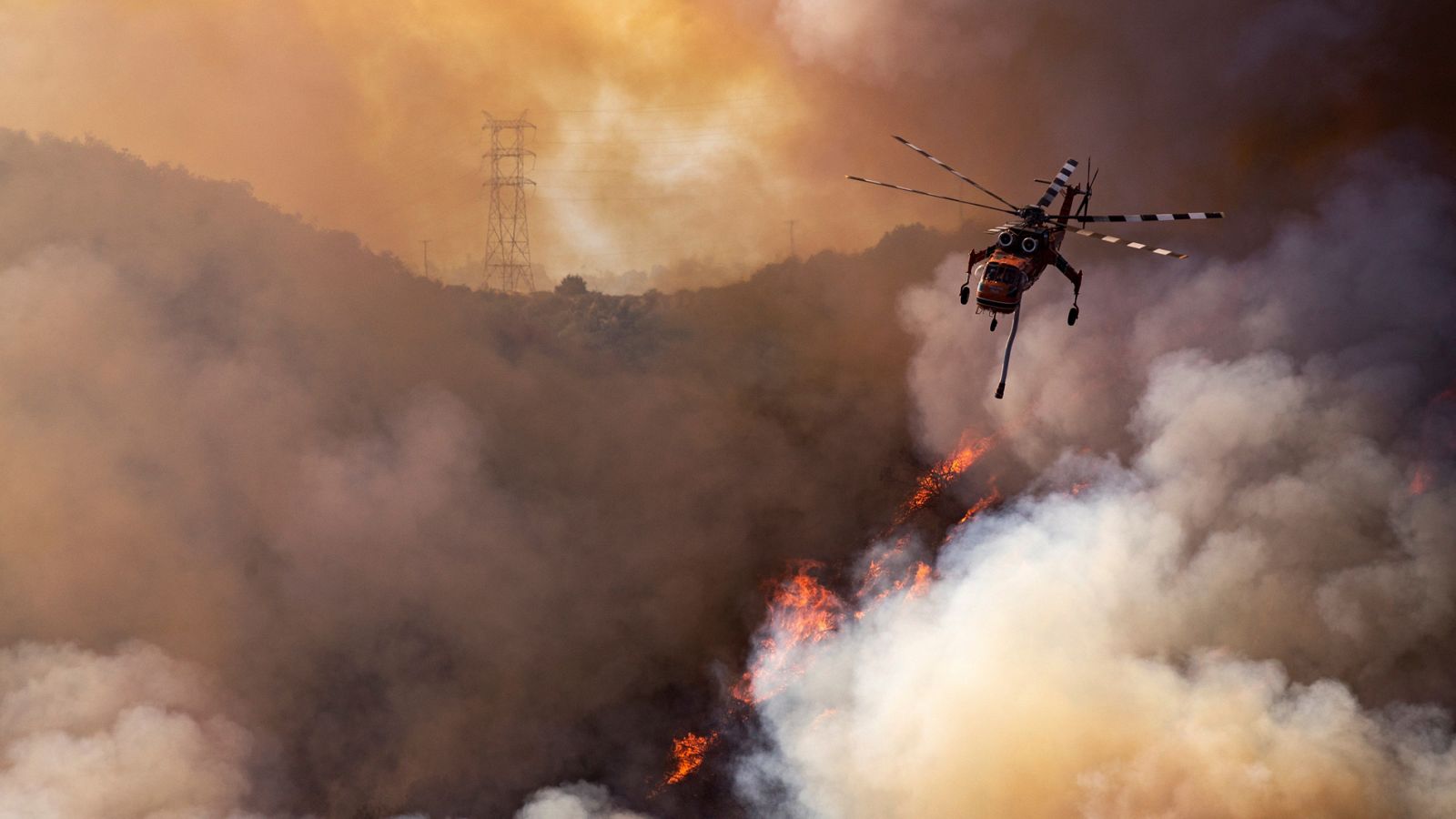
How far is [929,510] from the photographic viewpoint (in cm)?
4294

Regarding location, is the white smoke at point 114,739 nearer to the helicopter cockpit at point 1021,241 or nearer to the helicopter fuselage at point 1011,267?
the helicopter fuselage at point 1011,267

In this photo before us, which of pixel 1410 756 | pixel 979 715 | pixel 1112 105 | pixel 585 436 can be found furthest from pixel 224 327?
pixel 1410 756

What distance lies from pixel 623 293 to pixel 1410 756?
35.2 meters

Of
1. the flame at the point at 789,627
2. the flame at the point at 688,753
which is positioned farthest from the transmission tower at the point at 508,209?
the flame at the point at 688,753

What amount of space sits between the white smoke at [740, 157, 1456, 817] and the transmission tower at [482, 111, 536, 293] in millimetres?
23806

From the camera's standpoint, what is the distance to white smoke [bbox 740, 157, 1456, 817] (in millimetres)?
30188

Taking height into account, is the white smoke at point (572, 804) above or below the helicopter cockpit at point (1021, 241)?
below

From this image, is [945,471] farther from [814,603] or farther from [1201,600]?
[1201,600]

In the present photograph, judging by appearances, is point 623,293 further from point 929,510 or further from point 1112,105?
point 1112,105

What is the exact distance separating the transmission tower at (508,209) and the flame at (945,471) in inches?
799

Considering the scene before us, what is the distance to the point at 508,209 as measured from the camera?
2108 inches

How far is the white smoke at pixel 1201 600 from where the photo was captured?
30.2m

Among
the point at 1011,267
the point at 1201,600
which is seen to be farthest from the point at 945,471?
the point at 1011,267

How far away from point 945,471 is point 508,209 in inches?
912
